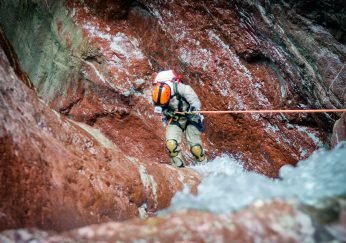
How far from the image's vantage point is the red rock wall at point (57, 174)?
5504 mm

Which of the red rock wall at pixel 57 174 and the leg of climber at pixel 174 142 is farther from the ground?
the red rock wall at pixel 57 174

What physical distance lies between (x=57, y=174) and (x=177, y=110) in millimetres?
4241

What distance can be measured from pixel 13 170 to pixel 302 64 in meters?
8.54

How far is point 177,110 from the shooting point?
9641 mm

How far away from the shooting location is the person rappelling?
906 cm

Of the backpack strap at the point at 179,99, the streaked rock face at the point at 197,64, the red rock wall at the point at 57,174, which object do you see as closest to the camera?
the red rock wall at the point at 57,174

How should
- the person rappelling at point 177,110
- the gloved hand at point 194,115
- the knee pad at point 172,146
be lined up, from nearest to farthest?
the person rappelling at point 177,110, the gloved hand at point 194,115, the knee pad at point 172,146

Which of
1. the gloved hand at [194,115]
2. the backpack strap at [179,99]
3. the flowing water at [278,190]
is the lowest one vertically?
the gloved hand at [194,115]

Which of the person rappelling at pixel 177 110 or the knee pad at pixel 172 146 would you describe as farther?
the knee pad at pixel 172 146

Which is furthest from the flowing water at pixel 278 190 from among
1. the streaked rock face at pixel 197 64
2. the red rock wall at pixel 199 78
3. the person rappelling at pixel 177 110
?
the red rock wall at pixel 199 78

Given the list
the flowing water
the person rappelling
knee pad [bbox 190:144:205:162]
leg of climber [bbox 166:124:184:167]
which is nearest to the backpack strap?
the person rappelling

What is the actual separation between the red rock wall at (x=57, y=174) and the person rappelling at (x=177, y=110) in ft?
5.86

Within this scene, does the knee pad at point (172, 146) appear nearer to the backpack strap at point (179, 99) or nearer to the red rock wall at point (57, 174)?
the backpack strap at point (179, 99)

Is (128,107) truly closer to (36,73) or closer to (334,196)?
(36,73)
